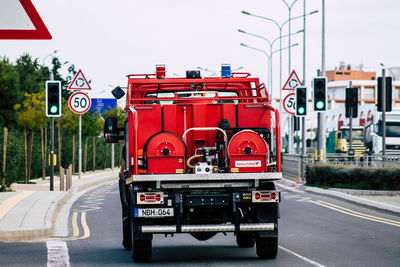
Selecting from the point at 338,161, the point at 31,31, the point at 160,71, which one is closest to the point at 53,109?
the point at 160,71

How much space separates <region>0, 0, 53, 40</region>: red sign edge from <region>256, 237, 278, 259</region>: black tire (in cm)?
495

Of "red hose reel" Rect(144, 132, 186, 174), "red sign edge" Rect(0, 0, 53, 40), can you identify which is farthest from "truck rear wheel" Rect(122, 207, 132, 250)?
"red sign edge" Rect(0, 0, 53, 40)

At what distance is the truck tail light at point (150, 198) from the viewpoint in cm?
1125

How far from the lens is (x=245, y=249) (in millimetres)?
13719

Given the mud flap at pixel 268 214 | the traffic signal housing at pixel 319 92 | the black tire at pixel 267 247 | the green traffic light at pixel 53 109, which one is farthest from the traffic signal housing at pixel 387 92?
the mud flap at pixel 268 214

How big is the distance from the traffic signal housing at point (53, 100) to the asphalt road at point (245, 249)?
395 cm

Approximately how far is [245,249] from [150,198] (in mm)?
2990

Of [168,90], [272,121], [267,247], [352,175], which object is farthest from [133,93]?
[352,175]

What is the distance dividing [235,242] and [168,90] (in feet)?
10.0

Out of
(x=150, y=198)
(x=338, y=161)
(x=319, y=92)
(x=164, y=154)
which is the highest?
(x=319, y=92)

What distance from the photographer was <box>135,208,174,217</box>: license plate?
443 inches

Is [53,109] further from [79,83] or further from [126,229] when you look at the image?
[126,229]

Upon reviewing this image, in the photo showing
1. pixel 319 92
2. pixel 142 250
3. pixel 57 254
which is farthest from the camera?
pixel 319 92

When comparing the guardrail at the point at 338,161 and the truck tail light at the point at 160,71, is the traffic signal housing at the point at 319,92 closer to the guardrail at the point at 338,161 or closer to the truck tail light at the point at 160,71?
the guardrail at the point at 338,161
